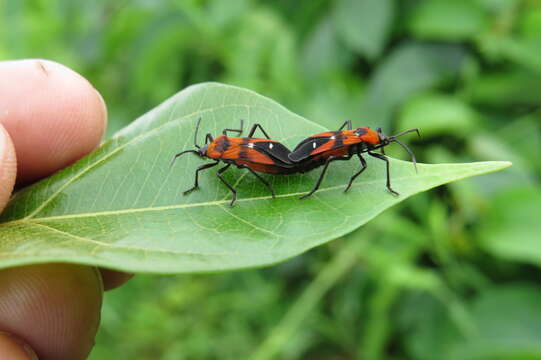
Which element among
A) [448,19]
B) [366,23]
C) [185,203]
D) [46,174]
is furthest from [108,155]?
[448,19]

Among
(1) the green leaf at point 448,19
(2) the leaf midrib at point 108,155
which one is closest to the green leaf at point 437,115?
(1) the green leaf at point 448,19

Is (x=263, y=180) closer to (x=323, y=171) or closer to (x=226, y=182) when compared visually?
(x=226, y=182)

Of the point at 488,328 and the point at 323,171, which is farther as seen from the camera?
the point at 488,328

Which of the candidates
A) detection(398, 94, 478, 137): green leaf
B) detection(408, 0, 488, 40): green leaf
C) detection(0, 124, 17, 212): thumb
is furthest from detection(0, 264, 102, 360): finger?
detection(408, 0, 488, 40): green leaf

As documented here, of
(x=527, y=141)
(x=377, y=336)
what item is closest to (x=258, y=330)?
(x=377, y=336)

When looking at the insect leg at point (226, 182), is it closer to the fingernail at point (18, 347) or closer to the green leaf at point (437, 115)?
the fingernail at point (18, 347)

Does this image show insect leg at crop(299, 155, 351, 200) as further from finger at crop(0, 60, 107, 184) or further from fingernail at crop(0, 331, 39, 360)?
finger at crop(0, 60, 107, 184)
